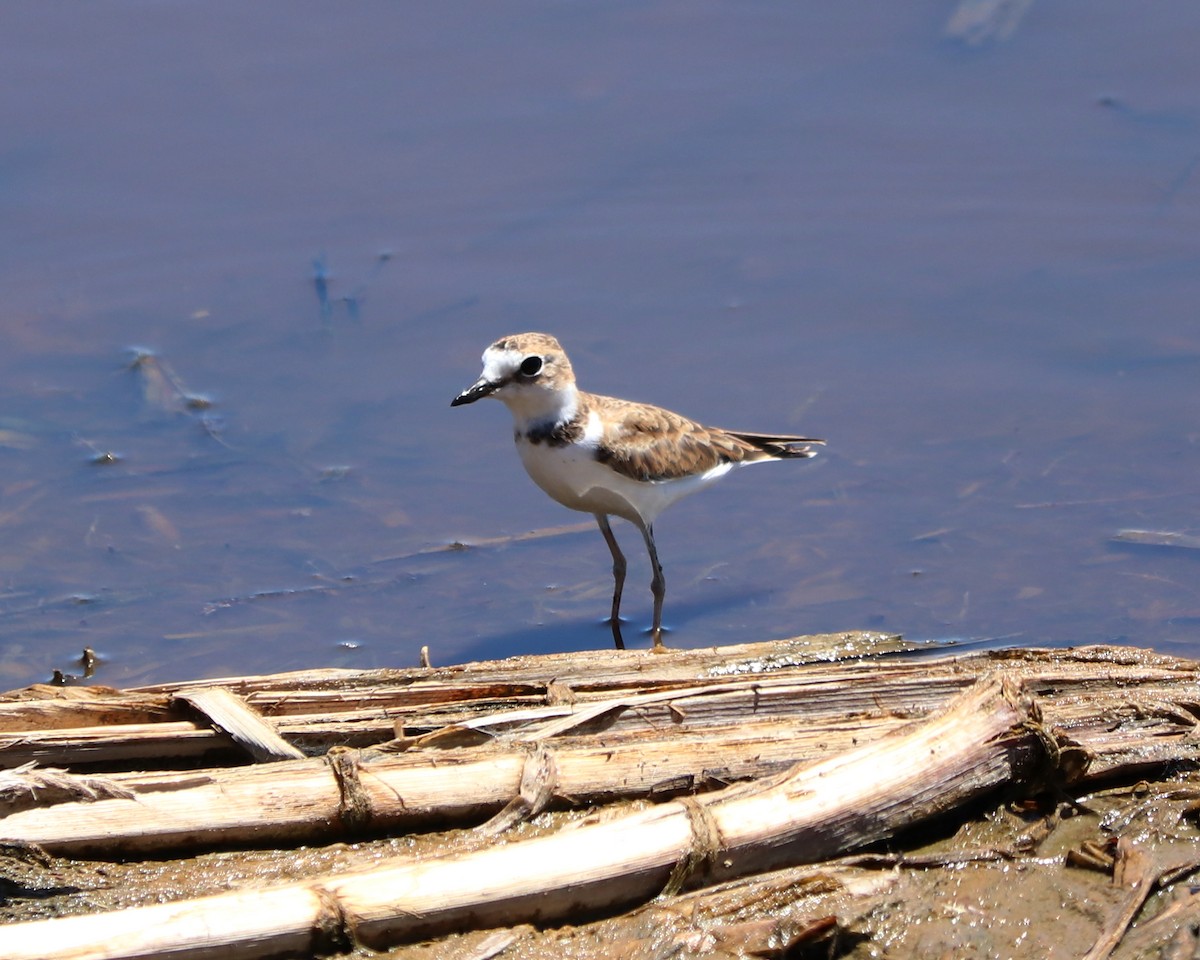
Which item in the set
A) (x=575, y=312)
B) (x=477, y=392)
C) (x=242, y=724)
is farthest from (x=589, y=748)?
(x=575, y=312)

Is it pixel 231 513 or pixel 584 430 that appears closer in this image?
pixel 584 430

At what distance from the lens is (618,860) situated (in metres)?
3.69

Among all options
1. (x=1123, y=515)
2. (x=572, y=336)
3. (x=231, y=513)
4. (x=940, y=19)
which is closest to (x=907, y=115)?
(x=940, y=19)

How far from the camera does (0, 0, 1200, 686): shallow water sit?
764 centimetres

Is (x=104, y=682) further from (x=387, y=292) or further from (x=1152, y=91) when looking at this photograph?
(x=1152, y=91)

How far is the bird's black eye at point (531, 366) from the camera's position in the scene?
7.18 m

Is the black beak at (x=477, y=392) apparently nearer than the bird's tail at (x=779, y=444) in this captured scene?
Yes

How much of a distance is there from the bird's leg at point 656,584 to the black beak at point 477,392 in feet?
4.06

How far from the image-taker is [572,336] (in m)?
9.73

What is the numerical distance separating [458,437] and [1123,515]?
3788 millimetres

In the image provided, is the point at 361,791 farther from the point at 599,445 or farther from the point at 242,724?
the point at 599,445

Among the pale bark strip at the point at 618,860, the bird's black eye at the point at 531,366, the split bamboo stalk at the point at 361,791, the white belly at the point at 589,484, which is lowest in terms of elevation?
the pale bark strip at the point at 618,860

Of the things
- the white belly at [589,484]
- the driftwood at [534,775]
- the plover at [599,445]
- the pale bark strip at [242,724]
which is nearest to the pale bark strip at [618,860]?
the driftwood at [534,775]

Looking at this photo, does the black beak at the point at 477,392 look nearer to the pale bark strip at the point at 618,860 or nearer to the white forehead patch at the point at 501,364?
the white forehead patch at the point at 501,364
